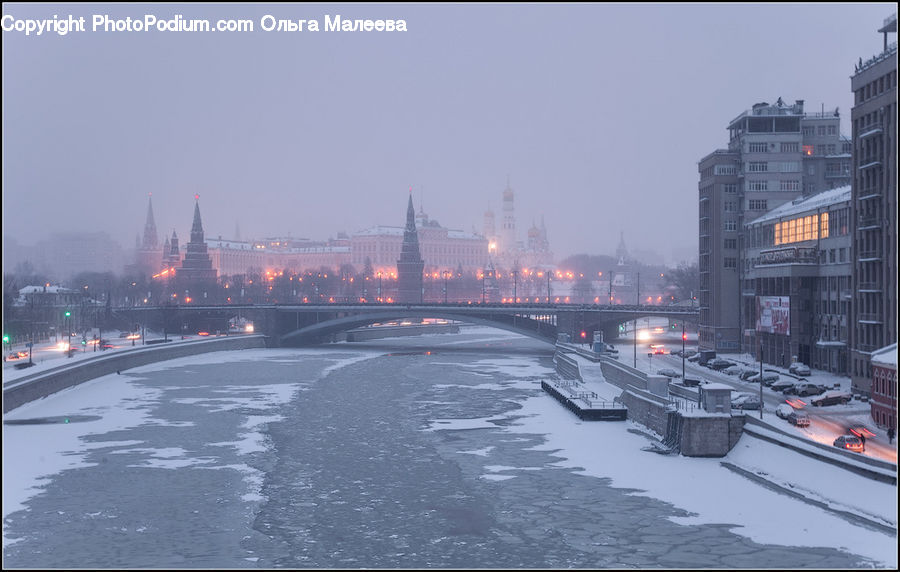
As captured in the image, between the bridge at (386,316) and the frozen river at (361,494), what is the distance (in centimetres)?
4339

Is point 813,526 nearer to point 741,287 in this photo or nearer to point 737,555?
point 737,555

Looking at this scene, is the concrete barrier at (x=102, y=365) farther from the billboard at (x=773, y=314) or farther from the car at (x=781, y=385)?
the billboard at (x=773, y=314)

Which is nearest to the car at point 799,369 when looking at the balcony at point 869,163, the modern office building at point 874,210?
the modern office building at point 874,210

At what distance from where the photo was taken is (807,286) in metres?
67.2

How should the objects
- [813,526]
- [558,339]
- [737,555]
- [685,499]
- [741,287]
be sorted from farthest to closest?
[558,339], [741,287], [685,499], [813,526], [737,555]

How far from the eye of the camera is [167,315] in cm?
12788

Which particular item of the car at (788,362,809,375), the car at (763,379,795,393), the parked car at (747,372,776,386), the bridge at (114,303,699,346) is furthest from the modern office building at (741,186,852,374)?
the bridge at (114,303,699,346)

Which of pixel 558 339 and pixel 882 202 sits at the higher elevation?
pixel 882 202

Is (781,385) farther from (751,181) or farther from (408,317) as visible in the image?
(408,317)

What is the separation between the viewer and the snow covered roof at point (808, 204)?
6562 cm

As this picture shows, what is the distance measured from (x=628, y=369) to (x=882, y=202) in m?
18.4

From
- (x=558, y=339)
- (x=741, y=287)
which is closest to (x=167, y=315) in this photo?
(x=558, y=339)

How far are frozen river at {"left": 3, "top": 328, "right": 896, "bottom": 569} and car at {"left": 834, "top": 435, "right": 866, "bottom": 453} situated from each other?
3.94m

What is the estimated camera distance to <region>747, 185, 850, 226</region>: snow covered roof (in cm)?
6562
